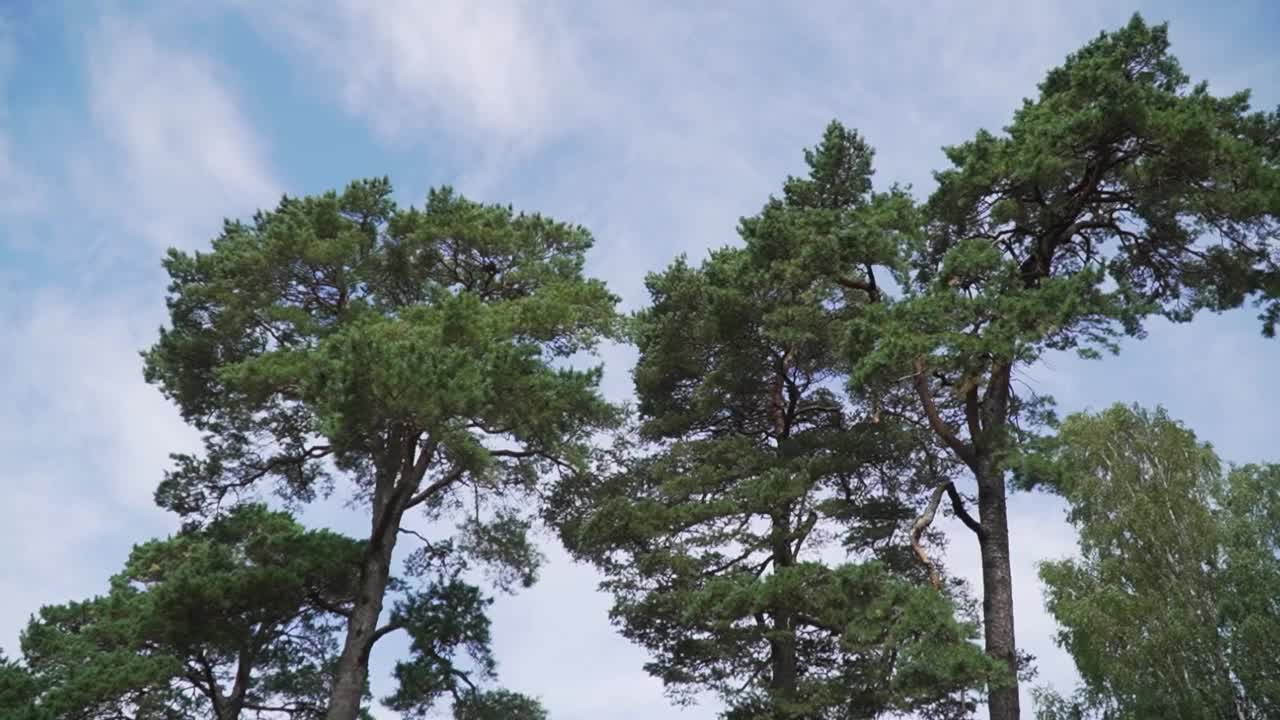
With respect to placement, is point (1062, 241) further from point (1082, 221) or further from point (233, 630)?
point (233, 630)

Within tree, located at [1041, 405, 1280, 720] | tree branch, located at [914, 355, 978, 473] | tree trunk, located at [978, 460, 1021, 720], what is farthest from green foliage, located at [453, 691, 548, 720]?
tree, located at [1041, 405, 1280, 720]

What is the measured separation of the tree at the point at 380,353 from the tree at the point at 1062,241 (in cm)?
491

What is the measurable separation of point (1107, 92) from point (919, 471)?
5827mm

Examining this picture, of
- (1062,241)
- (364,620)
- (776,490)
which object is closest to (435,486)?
(364,620)

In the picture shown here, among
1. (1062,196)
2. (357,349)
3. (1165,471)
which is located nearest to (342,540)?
(357,349)

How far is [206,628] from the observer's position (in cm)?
1288

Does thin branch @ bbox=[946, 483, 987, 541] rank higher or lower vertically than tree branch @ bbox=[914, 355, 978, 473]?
lower

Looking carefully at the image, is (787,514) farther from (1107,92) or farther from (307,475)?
(307,475)

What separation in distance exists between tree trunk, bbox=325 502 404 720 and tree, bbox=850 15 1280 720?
7612mm

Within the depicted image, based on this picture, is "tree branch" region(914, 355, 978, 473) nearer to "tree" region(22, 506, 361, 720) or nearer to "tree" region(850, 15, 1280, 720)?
"tree" region(850, 15, 1280, 720)

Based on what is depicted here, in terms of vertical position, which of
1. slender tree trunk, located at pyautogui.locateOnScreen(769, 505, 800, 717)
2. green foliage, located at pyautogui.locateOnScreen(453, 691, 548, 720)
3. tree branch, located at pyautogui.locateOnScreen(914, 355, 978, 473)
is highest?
tree branch, located at pyautogui.locateOnScreen(914, 355, 978, 473)

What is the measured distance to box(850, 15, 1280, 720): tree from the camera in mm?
10258

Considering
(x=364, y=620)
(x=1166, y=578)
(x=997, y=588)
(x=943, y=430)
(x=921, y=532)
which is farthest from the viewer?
(x=1166, y=578)

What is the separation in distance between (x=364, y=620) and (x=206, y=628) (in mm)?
2206
